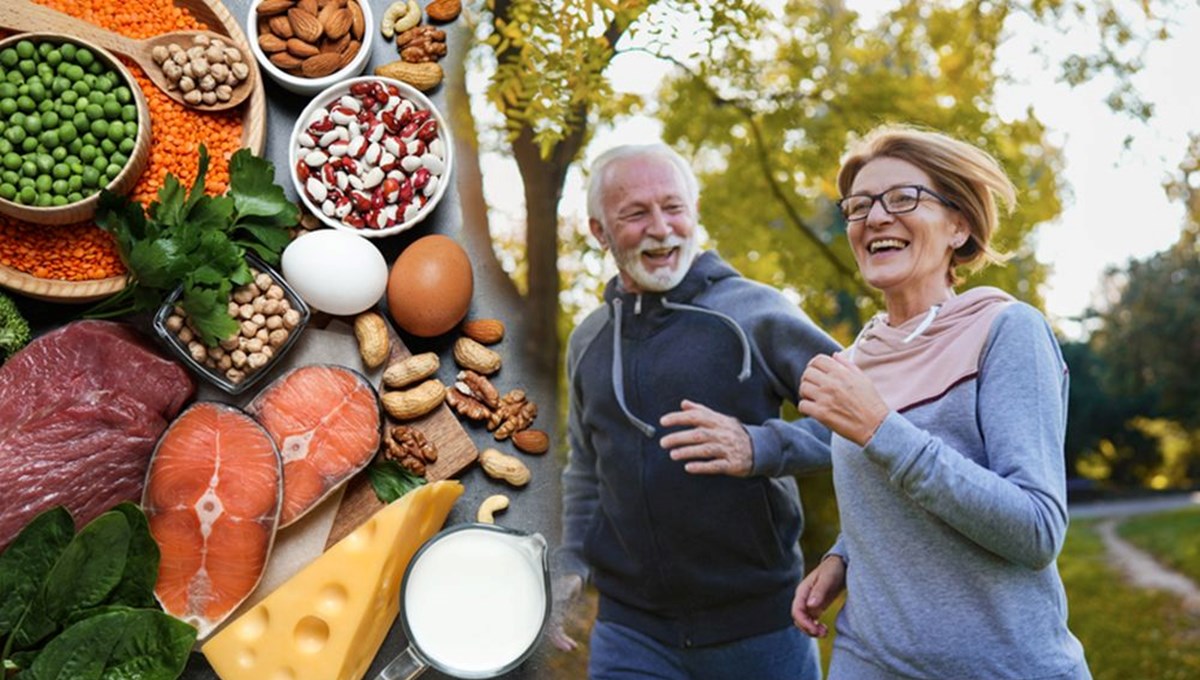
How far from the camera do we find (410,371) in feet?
6.86

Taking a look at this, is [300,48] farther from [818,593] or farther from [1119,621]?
[1119,621]

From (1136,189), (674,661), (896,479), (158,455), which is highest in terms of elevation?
(1136,189)

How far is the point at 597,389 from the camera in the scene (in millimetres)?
1886

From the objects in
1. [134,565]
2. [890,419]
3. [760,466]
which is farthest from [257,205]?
[890,419]

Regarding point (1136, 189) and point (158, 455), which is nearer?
point (1136, 189)

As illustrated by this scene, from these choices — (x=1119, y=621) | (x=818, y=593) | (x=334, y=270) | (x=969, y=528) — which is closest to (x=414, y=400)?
(x=334, y=270)

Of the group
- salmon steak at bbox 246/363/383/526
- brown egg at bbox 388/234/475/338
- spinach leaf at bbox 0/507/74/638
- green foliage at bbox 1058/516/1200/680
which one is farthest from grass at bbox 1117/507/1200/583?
spinach leaf at bbox 0/507/74/638

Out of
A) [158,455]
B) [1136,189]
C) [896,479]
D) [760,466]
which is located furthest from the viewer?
[158,455]

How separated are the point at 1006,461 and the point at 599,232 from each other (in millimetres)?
782

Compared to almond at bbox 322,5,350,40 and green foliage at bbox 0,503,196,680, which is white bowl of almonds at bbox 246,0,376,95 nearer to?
almond at bbox 322,5,350,40

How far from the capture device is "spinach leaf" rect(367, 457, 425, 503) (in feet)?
6.84

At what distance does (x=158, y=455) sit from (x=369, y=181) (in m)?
0.65

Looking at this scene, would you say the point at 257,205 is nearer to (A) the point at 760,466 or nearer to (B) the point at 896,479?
(A) the point at 760,466

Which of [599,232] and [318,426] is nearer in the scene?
[599,232]
